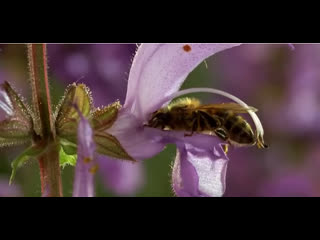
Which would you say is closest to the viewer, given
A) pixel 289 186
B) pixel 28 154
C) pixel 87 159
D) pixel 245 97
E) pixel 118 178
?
pixel 87 159

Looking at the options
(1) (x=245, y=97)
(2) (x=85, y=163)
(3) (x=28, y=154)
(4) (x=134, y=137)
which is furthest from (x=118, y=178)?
(2) (x=85, y=163)

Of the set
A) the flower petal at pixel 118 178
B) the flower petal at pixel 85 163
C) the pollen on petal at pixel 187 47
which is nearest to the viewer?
A: the flower petal at pixel 85 163

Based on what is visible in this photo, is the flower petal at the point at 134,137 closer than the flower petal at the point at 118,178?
Yes

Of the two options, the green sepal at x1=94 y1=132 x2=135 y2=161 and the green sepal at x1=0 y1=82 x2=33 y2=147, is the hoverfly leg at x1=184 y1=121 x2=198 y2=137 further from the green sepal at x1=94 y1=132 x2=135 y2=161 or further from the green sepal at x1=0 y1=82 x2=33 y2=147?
the green sepal at x1=0 y1=82 x2=33 y2=147

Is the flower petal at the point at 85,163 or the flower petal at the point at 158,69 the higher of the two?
the flower petal at the point at 158,69

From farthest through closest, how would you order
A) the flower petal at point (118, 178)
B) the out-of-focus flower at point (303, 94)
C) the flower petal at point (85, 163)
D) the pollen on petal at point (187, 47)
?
the out-of-focus flower at point (303, 94)
the flower petal at point (118, 178)
the pollen on petal at point (187, 47)
the flower petal at point (85, 163)

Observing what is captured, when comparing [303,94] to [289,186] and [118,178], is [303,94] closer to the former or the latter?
[289,186]

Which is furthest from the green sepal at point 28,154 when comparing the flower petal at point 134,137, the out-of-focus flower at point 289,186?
the out-of-focus flower at point 289,186

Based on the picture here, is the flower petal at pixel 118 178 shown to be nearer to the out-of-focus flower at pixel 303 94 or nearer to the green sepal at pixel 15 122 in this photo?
the out-of-focus flower at pixel 303 94
